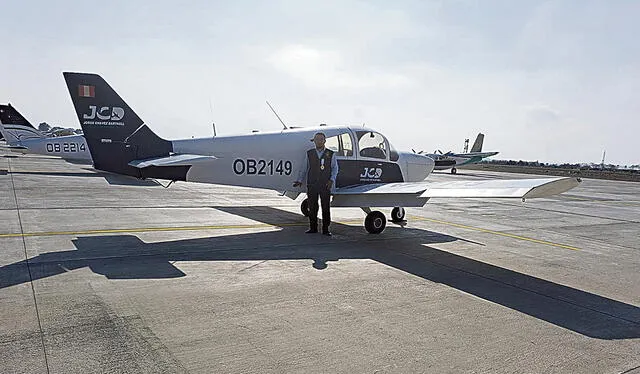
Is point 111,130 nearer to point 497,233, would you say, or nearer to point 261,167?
point 261,167

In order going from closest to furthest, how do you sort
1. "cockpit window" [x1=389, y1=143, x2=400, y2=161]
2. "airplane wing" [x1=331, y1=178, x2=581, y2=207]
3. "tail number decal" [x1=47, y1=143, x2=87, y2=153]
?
"airplane wing" [x1=331, y1=178, x2=581, y2=207] < "cockpit window" [x1=389, y1=143, x2=400, y2=161] < "tail number decal" [x1=47, y1=143, x2=87, y2=153]

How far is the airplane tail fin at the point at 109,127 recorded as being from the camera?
28.7 feet

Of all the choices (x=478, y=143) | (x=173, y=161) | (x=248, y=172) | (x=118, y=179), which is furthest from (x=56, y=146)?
(x=478, y=143)

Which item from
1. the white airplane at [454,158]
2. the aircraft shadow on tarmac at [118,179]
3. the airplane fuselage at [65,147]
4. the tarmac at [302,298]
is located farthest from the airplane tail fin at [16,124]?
the white airplane at [454,158]

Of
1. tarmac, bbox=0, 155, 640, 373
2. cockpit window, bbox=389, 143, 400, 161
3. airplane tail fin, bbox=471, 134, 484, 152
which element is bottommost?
tarmac, bbox=0, 155, 640, 373

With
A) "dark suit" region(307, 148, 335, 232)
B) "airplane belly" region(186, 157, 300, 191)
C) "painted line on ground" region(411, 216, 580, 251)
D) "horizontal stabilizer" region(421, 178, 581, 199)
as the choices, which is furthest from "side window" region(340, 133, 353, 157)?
"painted line on ground" region(411, 216, 580, 251)

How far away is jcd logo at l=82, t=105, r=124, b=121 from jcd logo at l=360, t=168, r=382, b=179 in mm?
5432

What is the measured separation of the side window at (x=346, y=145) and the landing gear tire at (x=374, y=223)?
5.69 feet

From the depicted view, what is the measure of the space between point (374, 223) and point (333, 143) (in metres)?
2.21

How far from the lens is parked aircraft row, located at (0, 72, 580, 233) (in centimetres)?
872

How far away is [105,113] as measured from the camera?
8.95 m

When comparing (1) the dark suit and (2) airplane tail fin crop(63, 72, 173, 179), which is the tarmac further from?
(2) airplane tail fin crop(63, 72, 173, 179)

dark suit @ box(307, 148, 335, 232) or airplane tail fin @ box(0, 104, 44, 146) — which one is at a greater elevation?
airplane tail fin @ box(0, 104, 44, 146)

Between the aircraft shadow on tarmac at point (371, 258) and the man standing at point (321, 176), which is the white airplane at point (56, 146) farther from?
the aircraft shadow on tarmac at point (371, 258)
